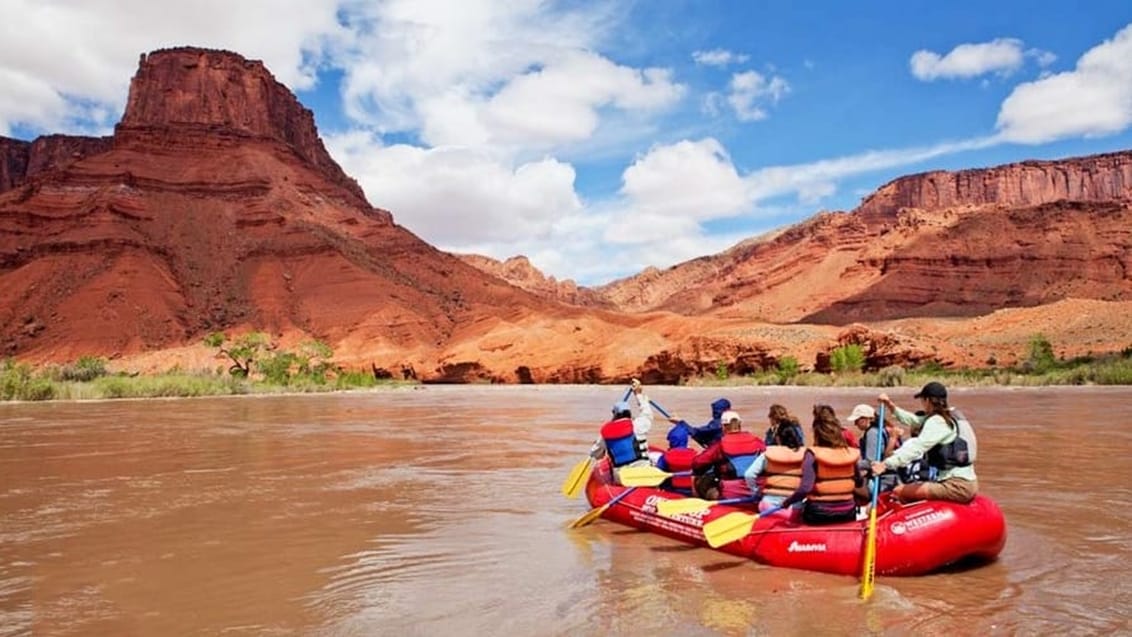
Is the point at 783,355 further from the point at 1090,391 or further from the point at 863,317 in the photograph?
the point at 863,317

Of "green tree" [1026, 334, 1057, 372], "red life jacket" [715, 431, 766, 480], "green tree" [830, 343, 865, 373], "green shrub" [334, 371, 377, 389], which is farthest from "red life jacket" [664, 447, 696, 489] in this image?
"green shrub" [334, 371, 377, 389]

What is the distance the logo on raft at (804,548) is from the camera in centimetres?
732

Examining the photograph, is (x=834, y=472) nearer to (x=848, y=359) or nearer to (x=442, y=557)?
(x=442, y=557)

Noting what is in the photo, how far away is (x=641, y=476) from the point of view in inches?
387

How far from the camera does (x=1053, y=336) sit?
5312cm

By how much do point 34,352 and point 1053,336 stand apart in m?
70.7

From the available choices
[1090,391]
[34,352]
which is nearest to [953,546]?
[1090,391]

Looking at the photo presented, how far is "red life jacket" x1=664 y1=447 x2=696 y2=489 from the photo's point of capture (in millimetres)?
10000

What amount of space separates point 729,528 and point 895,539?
Answer: 142cm

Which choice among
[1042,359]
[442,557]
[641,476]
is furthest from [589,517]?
[1042,359]

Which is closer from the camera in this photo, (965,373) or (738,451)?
(738,451)

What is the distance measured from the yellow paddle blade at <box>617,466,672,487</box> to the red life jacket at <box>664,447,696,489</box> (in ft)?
0.69

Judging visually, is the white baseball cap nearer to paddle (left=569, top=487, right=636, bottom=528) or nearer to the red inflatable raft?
the red inflatable raft

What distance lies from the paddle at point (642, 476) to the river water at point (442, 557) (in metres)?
0.55
